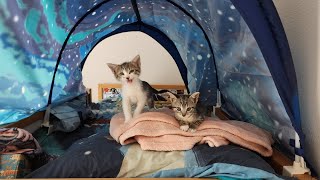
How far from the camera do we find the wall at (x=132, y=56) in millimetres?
2693

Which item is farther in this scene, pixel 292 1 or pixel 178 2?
pixel 178 2

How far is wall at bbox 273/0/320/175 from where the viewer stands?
0.89 m

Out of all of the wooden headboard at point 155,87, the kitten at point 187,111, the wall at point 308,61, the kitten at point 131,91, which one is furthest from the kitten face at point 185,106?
the wooden headboard at point 155,87

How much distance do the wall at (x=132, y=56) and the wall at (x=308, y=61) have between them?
1709 mm

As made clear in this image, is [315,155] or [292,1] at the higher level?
[292,1]

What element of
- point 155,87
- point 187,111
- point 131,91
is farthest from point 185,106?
point 155,87

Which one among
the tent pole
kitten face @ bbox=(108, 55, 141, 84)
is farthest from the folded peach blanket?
kitten face @ bbox=(108, 55, 141, 84)

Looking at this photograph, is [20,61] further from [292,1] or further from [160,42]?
[160,42]

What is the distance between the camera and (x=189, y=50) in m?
2.11

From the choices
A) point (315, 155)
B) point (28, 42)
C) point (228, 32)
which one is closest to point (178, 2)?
point (228, 32)

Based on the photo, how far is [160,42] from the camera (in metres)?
2.59

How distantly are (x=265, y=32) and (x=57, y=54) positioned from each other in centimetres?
115

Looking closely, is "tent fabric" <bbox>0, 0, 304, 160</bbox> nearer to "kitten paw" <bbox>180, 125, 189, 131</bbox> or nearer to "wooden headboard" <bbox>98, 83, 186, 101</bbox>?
"kitten paw" <bbox>180, 125, 189, 131</bbox>

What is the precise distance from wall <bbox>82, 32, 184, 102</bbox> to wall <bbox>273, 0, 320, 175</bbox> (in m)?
1.71
